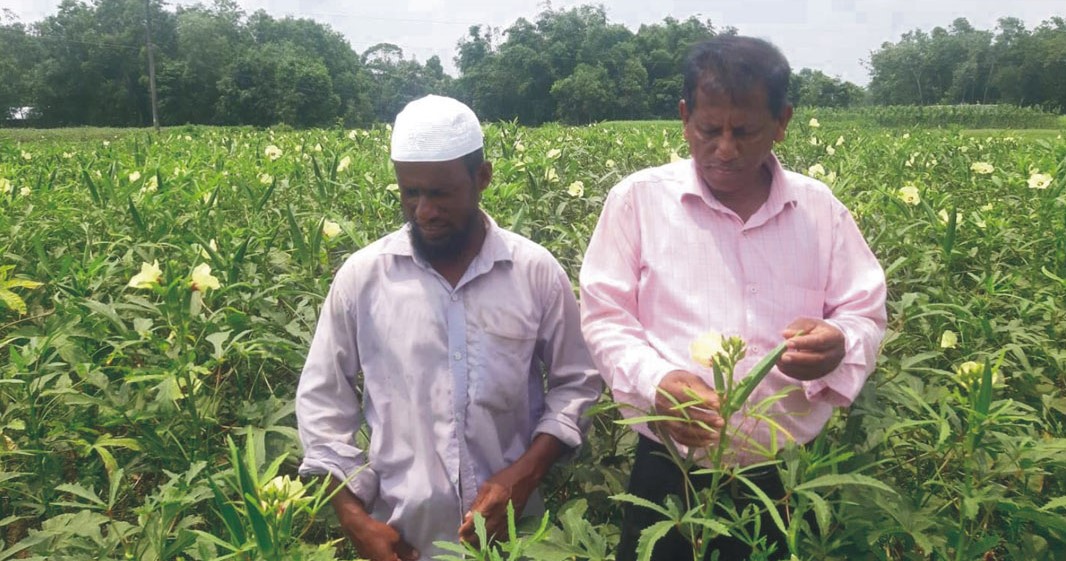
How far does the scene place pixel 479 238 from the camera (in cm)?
153

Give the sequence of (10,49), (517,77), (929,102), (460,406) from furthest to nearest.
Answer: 1. (929,102)
2. (517,77)
3. (10,49)
4. (460,406)

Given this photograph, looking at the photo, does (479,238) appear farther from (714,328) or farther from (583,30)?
(583,30)

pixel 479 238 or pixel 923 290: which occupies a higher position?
pixel 479 238

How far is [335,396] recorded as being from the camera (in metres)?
1.53

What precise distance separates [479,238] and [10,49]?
2133 inches

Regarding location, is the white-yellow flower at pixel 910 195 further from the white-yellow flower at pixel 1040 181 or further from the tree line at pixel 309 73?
the tree line at pixel 309 73

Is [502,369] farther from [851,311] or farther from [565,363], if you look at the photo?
[851,311]

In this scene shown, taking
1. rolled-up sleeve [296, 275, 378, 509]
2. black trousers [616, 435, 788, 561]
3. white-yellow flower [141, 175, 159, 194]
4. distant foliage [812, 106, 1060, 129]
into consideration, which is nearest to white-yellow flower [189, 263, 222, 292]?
rolled-up sleeve [296, 275, 378, 509]

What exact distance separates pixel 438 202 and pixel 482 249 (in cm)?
14

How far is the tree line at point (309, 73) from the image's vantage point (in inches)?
1772

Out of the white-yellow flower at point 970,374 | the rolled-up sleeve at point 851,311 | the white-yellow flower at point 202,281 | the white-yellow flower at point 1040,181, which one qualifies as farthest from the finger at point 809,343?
the white-yellow flower at point 1040,181

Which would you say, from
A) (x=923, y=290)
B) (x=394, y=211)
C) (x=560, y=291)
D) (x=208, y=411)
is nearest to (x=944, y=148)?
(x=923, y=290)

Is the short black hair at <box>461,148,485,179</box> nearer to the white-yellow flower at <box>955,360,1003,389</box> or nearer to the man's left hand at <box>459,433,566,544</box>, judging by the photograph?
the man's left hand at <box>459,433,566,544</box>

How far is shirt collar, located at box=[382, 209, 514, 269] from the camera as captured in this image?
59.2 inches
